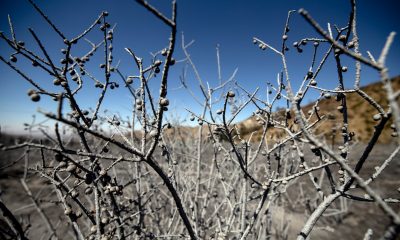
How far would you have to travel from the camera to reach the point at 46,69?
172 centimetres

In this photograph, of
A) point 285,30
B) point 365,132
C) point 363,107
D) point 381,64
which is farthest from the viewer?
point 363,107

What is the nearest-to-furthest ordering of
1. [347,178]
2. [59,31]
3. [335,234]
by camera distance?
1. [347,178]
2. [59,31]
3. [335,234]

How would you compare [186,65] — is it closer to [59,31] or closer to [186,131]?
[59,31]

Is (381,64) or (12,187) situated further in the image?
(12,187)

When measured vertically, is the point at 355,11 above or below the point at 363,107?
below

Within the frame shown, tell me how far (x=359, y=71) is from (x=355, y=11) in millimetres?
352

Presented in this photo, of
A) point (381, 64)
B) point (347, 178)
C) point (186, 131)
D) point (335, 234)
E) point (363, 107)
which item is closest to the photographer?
point (381, 64)

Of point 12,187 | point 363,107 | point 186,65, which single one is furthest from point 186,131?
point 363,107

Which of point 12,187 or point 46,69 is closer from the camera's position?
point 46,69

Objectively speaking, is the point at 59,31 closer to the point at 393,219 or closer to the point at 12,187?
the point at 393,219

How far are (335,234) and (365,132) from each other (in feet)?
66.1

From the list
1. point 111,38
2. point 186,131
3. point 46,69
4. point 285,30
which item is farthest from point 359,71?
point 186,131

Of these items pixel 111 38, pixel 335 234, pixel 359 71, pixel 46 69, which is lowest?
pixel 335 234

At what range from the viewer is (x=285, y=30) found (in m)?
1.83
